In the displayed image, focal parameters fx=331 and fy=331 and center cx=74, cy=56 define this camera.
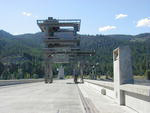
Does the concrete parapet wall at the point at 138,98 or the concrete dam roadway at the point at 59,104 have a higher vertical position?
the concrete parapet wall at the point at 138,98

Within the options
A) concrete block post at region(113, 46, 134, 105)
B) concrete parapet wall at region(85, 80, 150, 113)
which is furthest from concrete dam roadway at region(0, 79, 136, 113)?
concrete block post at region(113, 46, 134, 105)

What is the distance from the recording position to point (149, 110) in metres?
11.1

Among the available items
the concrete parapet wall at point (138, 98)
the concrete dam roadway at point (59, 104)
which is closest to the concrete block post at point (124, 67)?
the concrete parapet wall at point (138, 98)

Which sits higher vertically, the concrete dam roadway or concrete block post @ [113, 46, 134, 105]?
concrete block post @ [113, 46, 134, 105]

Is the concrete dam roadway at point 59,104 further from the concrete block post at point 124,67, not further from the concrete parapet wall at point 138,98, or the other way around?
the concrete block post at point 124,67

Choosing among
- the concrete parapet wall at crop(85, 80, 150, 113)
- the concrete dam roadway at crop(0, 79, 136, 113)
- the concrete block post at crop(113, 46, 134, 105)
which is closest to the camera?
the concrete parapet wall at crop(85, 80, 150, 113)

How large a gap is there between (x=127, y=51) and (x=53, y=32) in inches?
2468

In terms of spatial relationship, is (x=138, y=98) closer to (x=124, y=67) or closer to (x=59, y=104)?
(x=124, y=67)

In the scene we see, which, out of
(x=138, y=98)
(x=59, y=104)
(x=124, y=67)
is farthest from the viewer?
(x=59, y=104)

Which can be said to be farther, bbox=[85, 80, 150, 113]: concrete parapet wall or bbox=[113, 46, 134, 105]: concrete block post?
bbox=[113, 46, 134, 105]: concrete block post

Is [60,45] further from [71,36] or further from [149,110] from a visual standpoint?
[149,110]

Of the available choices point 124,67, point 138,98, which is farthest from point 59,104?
point 138,98

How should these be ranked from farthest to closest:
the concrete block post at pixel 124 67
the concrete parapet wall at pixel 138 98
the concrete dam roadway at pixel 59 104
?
the concrete block post at pixel 124 67 → the concrete dam roadway at pixel 59 104 → the concrete parapet wall at pixel 138 98

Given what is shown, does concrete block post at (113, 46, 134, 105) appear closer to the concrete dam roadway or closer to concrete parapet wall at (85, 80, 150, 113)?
concrete parapet wall at (85, 80, 150, 113)
